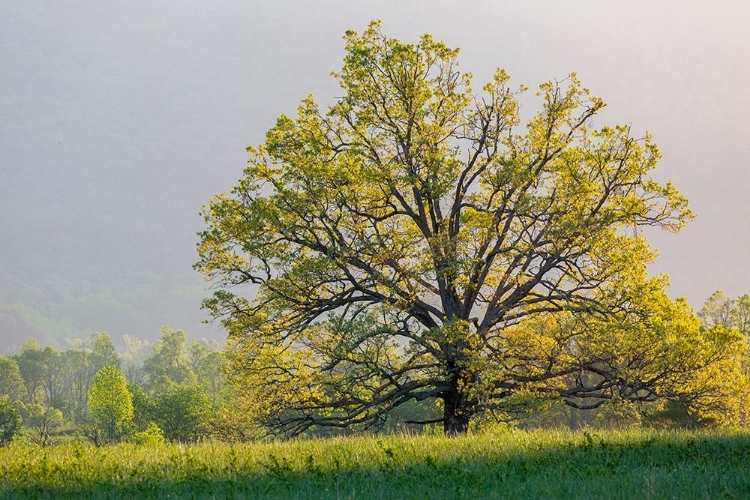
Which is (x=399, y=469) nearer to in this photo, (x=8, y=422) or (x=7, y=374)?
(x=8, y=422)

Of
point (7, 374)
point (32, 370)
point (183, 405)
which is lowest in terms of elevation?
point (183, 405)

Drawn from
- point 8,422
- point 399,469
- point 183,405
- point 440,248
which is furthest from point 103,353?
point 399,469

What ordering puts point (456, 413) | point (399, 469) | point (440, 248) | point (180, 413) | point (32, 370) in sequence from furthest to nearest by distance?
point (32, 370), point (180, 413), point (456, 413), point (440, 248), point (399, 469)

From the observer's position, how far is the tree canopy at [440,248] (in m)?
24.7

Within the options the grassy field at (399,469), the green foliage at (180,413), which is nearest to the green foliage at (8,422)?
the green foliage at (180,413)

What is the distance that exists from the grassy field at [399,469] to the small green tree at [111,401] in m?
69.0

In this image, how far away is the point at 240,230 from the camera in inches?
995

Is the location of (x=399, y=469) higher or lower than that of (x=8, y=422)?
lower

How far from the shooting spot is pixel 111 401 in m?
78.8

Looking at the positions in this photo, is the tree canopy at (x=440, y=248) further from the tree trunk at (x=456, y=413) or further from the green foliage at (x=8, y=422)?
the green foliage at (x=8, y=422)

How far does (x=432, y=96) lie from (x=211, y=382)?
124772 mm

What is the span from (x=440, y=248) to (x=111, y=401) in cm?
6448

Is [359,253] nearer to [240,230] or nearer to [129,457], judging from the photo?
[240,230]

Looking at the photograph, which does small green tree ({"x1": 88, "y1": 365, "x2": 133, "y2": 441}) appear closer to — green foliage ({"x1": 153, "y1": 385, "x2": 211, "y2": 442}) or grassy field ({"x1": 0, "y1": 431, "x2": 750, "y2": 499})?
green foliage ({"x1": 153, "y1": 385, "x2": 211, "y2": 442})
